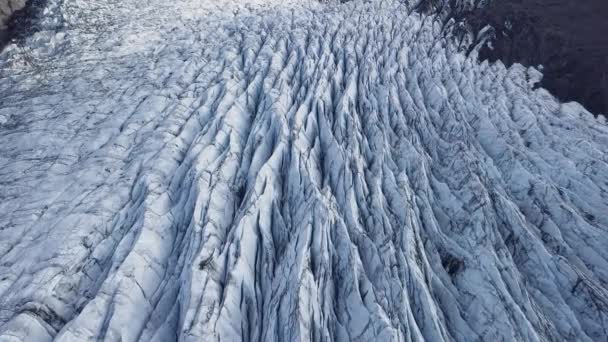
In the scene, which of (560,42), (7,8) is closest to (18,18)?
(7,8)

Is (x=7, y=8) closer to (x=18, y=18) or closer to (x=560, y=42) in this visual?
(x=18, y=18)

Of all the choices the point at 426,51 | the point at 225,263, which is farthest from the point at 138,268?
the point at 426,51

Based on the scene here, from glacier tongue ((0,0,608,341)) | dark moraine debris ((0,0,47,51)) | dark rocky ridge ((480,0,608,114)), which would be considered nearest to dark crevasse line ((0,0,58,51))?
dark moraine debris ((0,0,47,51))

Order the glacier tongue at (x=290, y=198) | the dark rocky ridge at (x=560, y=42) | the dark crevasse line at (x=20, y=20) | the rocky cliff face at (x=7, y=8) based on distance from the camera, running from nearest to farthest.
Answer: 1. the glacier tongue at (x=290, y=198)
2. the dark rocky ridge at (x=560, y=42)
3. the dark crevasse line at (x=20, y=20)
4. the rocky cliff face at (x=7, y=8)

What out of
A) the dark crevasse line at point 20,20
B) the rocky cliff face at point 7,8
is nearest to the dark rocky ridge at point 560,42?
the dark crevasse line at point 20,20

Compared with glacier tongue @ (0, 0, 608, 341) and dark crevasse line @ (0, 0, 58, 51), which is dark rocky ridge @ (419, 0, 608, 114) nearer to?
glacier tongue @ (0, 0, 608, 341)

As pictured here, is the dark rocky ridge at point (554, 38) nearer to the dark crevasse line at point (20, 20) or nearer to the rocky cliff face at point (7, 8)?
the dark crevasse line at point (20, 20)
